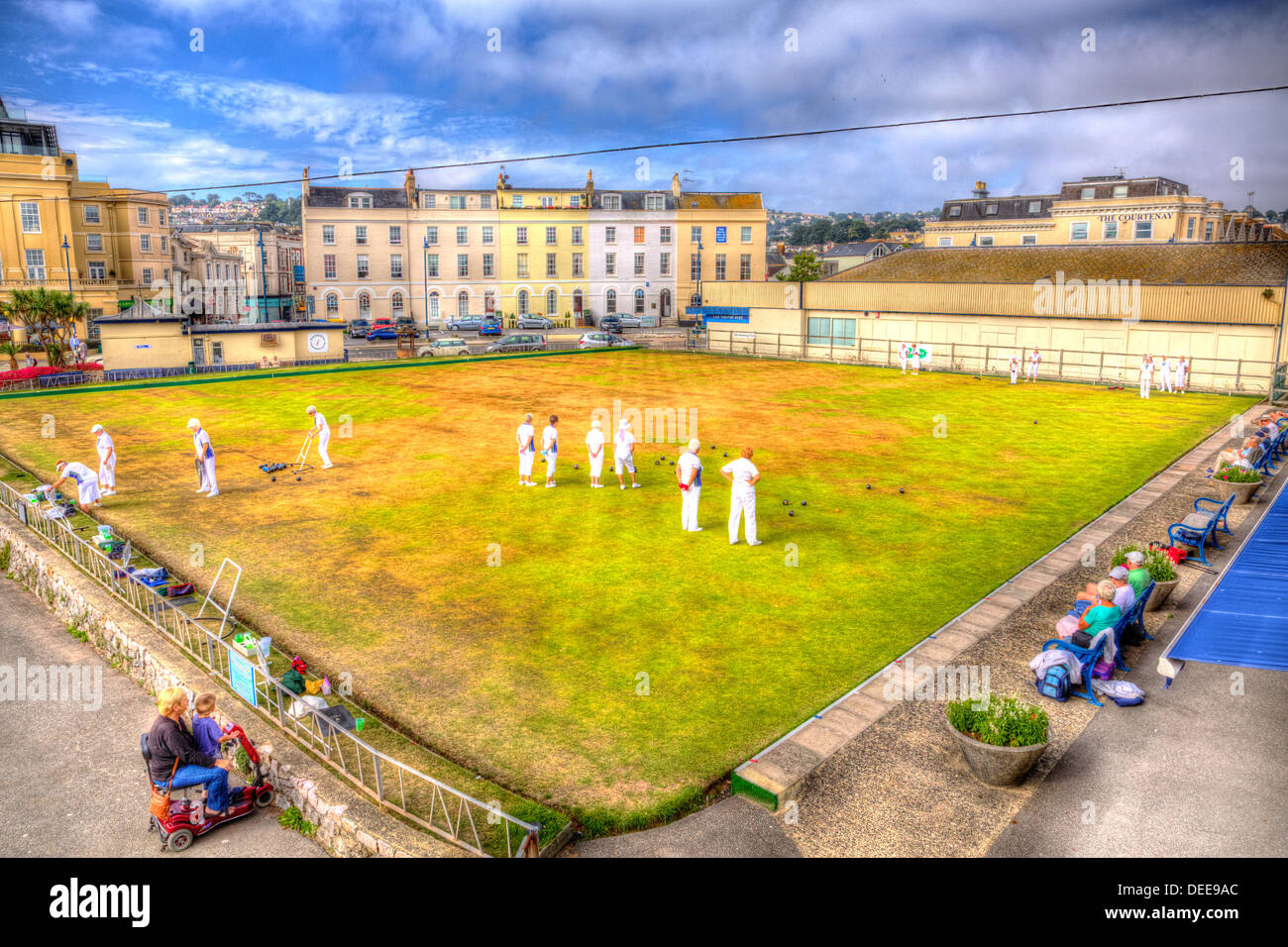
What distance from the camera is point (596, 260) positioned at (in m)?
79.4

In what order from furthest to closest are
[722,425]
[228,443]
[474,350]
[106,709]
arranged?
[474,350]
[722,425]
[228,443]
[106,709]

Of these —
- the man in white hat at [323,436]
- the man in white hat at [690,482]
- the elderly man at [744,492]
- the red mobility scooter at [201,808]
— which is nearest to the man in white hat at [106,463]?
the man in white hat at [323,436]

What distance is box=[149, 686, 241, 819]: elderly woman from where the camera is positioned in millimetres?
8141

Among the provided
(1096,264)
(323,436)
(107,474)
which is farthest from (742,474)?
(1096,264)

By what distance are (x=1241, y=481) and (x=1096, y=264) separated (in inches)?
1142

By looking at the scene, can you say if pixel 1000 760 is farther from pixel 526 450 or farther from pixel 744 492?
pixel 526 450

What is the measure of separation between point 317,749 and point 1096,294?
4196cm

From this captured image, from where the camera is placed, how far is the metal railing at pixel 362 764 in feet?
24.4

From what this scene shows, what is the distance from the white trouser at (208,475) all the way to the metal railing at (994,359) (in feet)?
118

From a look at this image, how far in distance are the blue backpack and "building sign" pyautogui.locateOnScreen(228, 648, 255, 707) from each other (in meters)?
9.61

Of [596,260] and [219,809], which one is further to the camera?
[596,260]

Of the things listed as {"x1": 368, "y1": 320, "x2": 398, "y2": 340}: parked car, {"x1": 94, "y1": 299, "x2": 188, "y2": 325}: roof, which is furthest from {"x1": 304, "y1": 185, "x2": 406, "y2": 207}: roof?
{"x1": 94, "y1": 299, "x2": 188, "y2": 325}: roof

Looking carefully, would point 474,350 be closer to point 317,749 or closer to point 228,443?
point 228,443
